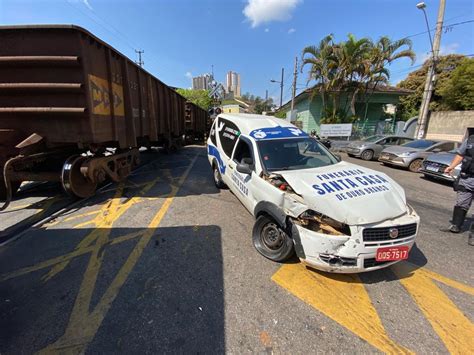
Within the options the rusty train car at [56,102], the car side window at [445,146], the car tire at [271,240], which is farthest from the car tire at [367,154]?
the rusty train car at [56,102]

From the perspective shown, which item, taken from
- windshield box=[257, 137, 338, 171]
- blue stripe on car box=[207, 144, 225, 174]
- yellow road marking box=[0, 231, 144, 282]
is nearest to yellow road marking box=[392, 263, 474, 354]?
windshield box=[257, 137, 338, 171]

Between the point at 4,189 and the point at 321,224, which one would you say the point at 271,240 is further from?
the point at 4,189

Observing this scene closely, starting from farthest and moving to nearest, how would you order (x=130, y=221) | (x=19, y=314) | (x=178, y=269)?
(x=130, y=221) → (x=178, y=269) → (x=19, y=314)

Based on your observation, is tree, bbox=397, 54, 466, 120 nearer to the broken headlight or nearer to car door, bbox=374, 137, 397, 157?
car door, bbox=374, 137, 397, 157

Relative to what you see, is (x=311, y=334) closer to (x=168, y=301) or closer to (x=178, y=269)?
(x=168, y=301)

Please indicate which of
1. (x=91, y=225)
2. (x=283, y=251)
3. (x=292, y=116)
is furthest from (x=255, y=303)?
(x=292, y=116)

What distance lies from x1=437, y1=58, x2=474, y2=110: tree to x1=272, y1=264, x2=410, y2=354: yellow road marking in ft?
64.5

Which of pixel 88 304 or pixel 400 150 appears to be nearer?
pixel 88 304

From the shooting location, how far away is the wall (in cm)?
1343

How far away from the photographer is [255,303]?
228 centimetres

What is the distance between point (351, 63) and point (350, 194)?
661 inches

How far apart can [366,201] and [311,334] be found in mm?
1459

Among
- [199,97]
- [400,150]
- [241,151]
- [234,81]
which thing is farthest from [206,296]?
[234,81]

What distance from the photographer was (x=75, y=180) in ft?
15.3
